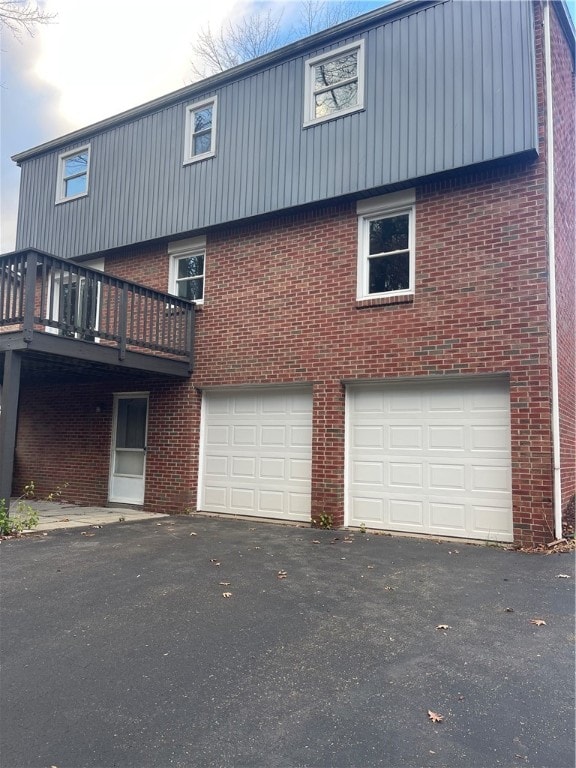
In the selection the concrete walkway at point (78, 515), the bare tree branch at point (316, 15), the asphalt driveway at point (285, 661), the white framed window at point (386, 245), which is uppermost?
the bare tree branch at point (316, 15)

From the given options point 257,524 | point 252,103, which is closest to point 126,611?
point 257,524

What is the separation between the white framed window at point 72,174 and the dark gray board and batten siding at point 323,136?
0.20 m

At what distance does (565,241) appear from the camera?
8.58 meters

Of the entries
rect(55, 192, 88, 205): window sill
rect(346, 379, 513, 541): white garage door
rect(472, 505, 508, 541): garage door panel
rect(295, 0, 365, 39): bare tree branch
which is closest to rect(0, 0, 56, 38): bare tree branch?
rect(55, 192, 88, 205): window sill

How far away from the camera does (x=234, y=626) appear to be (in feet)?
13.1

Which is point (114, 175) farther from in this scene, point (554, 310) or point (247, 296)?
point (554, 310)

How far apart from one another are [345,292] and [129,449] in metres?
5.50

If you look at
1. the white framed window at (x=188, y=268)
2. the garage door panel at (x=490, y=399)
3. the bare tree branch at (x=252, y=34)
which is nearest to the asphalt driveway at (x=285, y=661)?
the garage door panel at (x=490, y=399)

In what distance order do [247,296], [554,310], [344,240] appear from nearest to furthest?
[554,310] → [344,240] → [247,296]

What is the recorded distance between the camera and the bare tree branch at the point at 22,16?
295 inches

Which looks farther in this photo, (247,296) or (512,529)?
(247,296)

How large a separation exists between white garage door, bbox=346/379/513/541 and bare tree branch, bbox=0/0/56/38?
23.1 ft

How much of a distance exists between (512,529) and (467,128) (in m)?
5.49

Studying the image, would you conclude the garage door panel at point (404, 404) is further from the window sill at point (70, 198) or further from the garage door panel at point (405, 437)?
the window sill at point (70, 198)
